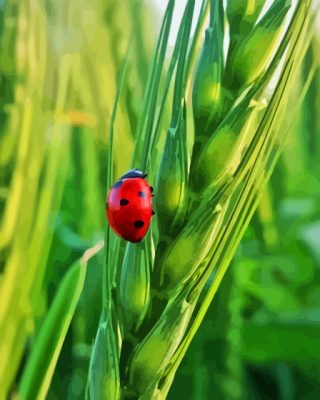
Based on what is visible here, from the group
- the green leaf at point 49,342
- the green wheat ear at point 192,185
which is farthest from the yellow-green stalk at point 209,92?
the green leaf at point 49,342

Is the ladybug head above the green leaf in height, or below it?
above

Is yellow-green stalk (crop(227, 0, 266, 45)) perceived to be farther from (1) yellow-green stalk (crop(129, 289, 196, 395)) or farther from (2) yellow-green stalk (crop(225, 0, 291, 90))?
(1) yellow-green stalk (crop(129, 289, 196, 395))

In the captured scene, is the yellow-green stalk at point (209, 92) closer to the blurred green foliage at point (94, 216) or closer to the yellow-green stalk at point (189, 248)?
the yellow-green stalk at point (189, 248)

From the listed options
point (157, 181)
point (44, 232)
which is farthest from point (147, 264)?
point (44, 232)

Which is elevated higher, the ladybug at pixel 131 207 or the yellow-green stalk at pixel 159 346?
the ladybug at pixel 131 207

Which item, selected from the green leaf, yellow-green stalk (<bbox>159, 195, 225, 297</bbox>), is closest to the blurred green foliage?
the green leaf

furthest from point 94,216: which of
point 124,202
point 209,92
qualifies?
point 209,92

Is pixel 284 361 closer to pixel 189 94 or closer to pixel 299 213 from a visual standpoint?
pixel 299 213
